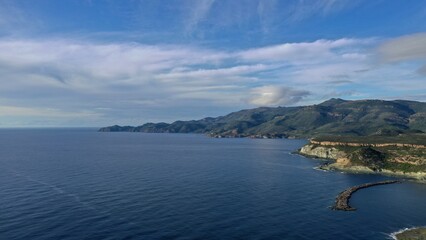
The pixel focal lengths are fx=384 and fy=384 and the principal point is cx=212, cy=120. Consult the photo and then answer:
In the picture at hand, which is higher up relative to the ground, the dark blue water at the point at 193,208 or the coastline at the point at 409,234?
the dark blue water at the point at 193,208

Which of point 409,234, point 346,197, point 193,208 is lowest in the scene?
point 409,234

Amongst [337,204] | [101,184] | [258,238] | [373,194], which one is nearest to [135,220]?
[258,238]

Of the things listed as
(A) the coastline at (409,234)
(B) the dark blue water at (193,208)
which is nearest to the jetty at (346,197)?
(B) the dark blue water at (193,208)

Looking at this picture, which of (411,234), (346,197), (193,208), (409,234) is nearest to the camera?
(411,234)

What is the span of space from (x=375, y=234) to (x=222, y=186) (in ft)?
238

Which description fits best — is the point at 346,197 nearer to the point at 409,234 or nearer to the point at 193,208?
the point at 409,234

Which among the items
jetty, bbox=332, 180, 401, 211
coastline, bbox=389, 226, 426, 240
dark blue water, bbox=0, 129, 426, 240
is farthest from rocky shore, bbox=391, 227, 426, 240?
jetty, bbox=332, 180, 401, 211

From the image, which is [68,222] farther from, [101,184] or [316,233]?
[316,233]

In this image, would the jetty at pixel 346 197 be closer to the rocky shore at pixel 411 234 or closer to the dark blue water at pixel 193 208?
the dark blue water at pixel 193 208

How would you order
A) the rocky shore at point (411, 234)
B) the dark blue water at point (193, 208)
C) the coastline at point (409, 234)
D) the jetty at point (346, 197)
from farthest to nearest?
the jetty at point (346, 197) → the dark blue water at point (193, 208) → the coastline at point (409, 234) → the rocky shore at point (411, 234)

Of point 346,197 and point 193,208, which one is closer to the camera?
point 193,208

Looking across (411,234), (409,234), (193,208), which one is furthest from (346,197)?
(193,208)

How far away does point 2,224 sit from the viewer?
335 feet

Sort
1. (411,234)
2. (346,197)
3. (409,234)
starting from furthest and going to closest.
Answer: (346,197) → (409,234) → (411,234)
